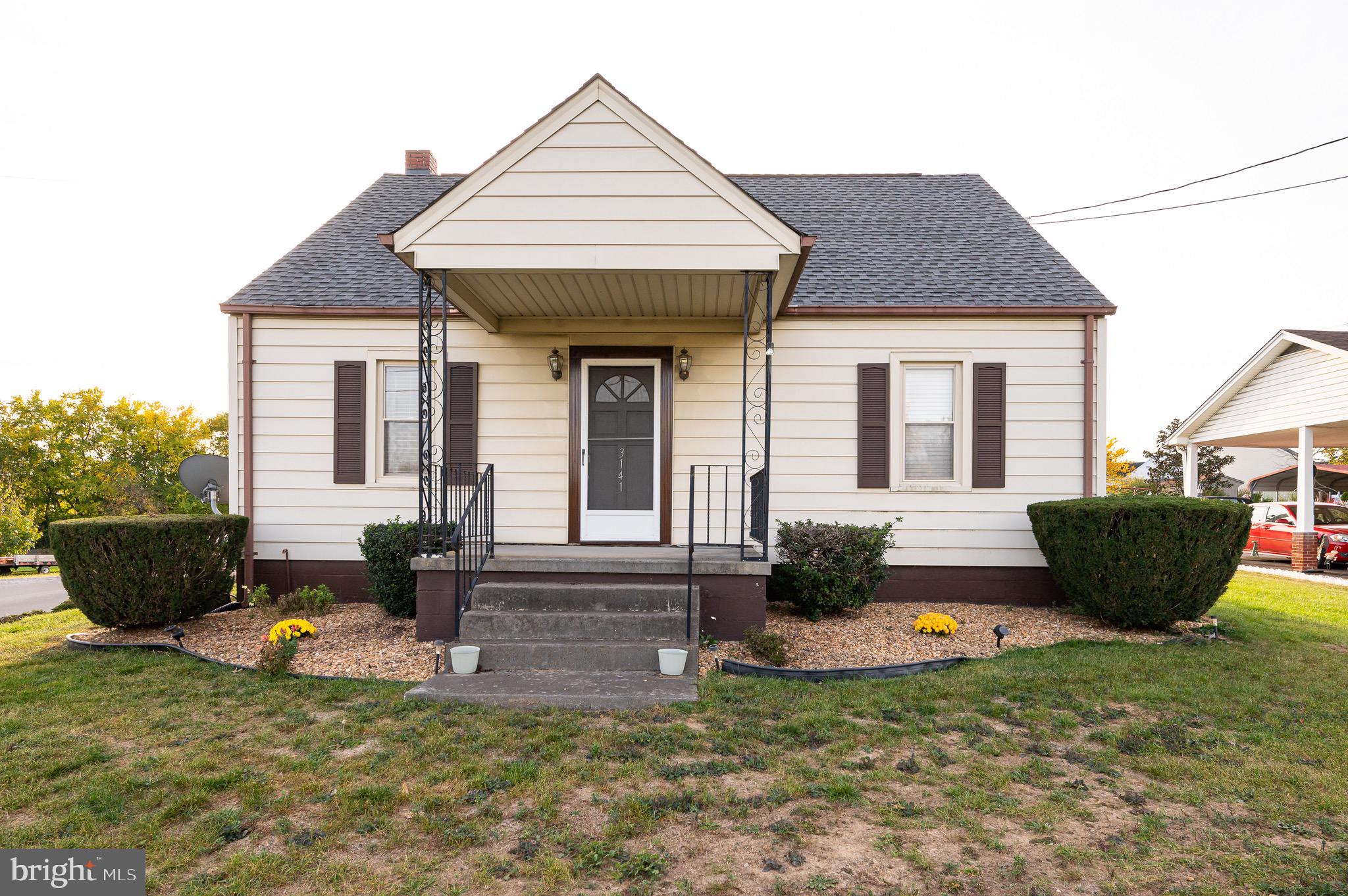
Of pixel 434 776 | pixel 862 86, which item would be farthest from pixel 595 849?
pixel 862 86

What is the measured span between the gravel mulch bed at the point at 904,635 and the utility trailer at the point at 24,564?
79.5 ft

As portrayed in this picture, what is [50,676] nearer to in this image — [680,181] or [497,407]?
[497,407]

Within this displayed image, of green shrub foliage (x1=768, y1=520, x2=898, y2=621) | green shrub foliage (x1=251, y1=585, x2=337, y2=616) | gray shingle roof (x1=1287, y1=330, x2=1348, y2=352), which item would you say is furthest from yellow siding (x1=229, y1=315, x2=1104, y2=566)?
gray shingle roof (x1=1287, y1=330, x2=1348, y2=352)

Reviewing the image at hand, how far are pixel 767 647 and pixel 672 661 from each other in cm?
81

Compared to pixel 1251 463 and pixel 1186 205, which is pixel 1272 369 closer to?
pixel 1186 205

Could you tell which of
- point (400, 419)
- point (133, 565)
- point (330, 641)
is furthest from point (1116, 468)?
point (133, 565)

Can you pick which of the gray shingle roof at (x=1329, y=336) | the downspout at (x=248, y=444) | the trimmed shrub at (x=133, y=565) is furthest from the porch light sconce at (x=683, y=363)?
the gray shingle roof at (x=1329, y=336)

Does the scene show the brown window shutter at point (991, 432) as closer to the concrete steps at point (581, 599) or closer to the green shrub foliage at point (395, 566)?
the concrete steps at point (581, 599)

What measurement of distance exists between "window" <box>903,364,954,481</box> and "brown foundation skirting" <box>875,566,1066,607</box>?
40.1 inches

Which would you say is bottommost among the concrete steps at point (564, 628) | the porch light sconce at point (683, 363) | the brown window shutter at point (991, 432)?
the concrete steps at point (564, 628)

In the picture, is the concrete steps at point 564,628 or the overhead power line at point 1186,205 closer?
the concrete steps at point 564,628

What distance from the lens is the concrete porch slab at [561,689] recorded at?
4332 mm

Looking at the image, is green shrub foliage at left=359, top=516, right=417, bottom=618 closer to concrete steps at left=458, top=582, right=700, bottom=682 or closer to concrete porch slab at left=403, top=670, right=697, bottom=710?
concrete steps at left=458, top=582, right=700, bottom=682

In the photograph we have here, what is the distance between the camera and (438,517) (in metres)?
7.08
